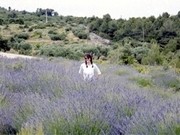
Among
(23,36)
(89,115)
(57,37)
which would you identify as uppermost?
(89,115)

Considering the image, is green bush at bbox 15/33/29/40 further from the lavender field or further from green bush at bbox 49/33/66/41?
the lavender field

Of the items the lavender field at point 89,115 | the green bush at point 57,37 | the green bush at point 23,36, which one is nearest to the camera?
the lavender field at point 89,115

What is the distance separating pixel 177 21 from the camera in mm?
63000

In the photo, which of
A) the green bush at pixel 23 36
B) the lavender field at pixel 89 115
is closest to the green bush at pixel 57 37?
the green bush at pixel 23 36

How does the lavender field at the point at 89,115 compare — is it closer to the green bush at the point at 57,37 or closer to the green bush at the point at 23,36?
the green bush at the point at 23,36

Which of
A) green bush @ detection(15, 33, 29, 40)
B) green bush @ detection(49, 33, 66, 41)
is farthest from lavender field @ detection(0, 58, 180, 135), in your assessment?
green bush @ detection(49, 33, 66, 41)

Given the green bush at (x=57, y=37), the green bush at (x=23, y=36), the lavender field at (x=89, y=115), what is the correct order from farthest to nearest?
the green bush at (x=57, y=37) < the green bush at (x=23, y=36) < the lavender field at (x=89, y=115)

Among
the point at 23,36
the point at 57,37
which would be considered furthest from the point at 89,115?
the point at 57,37

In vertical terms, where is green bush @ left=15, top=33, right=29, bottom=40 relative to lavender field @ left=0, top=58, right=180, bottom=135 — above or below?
below

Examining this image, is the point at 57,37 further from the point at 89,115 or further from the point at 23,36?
the point at 89,115

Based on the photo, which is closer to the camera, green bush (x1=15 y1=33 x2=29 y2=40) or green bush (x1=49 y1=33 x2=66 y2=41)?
green bush (x1=15 y1=33 x2=29 y2=40)

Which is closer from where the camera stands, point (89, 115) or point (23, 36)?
point (89, 115)

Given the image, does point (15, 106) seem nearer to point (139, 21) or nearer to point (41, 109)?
point (41, 109)

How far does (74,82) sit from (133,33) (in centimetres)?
6021
